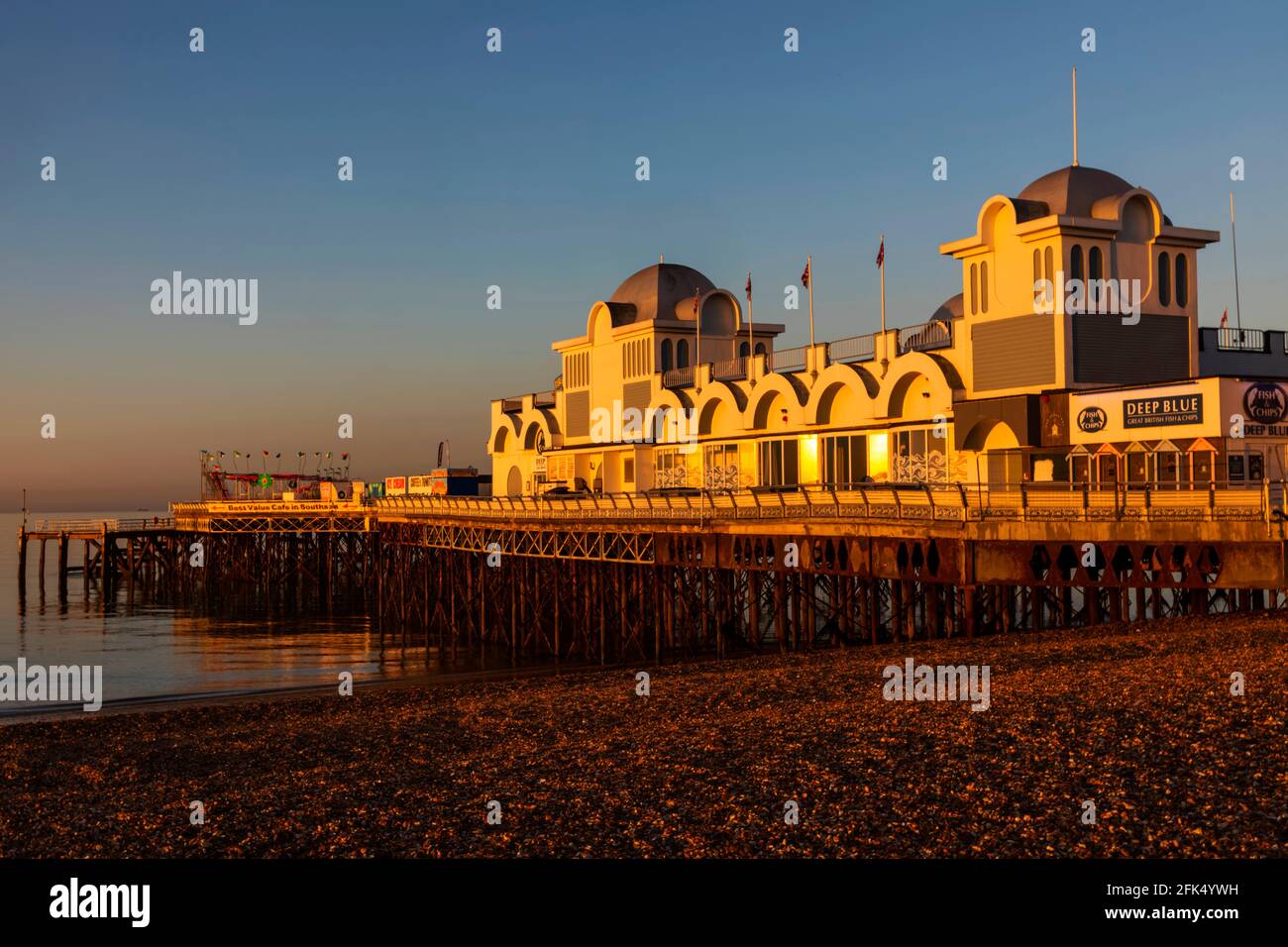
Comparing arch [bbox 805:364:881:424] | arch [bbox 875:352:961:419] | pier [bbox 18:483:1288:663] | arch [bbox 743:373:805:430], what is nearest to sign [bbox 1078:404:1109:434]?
pier [bbox 18:483:1288:663]

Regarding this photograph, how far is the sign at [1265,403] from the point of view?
25844 millimetres

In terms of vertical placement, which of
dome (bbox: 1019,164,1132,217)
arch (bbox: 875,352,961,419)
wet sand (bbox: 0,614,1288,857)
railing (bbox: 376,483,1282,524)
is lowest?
wet sand (bbox: 0,614,1288,857)

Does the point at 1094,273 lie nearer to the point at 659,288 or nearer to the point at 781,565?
the point at 781,565

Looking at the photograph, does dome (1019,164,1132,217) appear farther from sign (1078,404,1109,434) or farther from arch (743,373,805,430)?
arch (743,373,805,430)

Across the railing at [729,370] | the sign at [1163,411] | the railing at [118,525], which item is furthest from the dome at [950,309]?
the railing at [118,525]

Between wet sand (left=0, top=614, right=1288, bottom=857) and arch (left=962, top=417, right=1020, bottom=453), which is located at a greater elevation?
arch (left=962, top=417, right=1020, bottom=453)

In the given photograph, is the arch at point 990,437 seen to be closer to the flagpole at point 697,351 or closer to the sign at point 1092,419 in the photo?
the sign at point 1092,419

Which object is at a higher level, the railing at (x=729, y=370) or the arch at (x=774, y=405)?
the railing at (x=729, y=370)

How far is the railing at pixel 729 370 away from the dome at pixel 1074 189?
15.1 metres

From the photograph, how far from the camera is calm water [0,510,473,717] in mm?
34719

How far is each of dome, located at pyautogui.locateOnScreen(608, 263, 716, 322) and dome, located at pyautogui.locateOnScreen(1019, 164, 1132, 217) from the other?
2090cm

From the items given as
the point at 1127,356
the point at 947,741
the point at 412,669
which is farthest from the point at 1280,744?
the point at 412,669

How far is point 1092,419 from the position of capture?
29375 millimetres
